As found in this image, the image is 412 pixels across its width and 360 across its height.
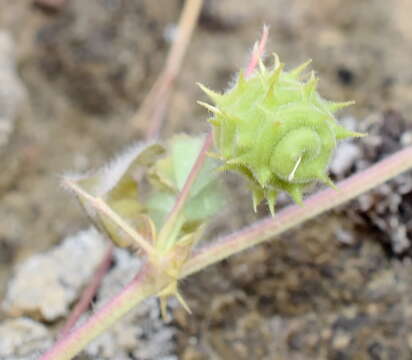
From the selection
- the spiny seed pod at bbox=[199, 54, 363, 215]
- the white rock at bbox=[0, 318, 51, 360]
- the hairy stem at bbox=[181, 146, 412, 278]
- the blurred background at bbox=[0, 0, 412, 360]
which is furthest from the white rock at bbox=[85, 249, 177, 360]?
the spiny seed pod at bbox=[199, 54, 363, 215]

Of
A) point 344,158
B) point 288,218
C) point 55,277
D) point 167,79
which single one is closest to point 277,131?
point 288,218

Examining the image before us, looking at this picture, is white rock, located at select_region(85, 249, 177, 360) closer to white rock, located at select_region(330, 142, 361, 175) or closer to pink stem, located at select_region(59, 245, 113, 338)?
pink stem, located at select_region(59, 245, 113, 338)

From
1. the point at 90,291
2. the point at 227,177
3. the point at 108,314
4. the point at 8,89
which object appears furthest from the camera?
the point at 8,89

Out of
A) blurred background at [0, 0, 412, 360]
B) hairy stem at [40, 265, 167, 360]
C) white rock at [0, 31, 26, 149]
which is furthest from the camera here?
white rock at [0, 31, 26, 149]

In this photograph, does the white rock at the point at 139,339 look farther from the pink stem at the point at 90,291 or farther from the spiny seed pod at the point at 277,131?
the spiny seed pod at the point at 277,131

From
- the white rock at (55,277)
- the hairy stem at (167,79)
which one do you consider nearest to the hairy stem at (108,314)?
the white rock at (55,277)

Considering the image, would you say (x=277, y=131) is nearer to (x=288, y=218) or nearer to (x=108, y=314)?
(x=288, y=218)

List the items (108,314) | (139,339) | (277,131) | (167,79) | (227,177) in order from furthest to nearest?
1. (167,79)
2. (227,177)
3. (139,339)
4. (108,314)
5. (277,131)

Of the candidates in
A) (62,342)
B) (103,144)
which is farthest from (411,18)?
(62,342)

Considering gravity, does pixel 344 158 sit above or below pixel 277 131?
below
